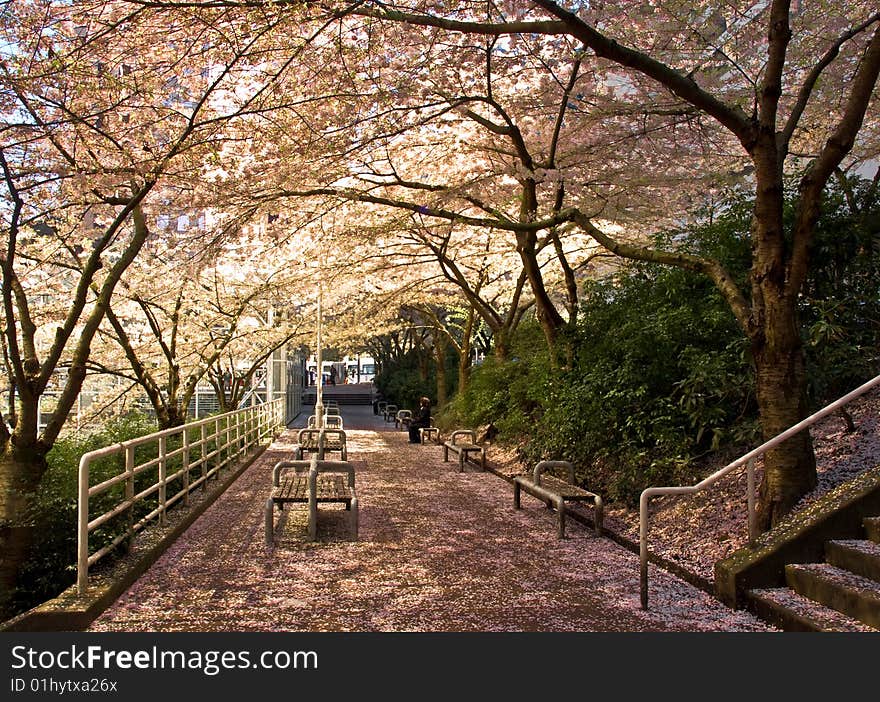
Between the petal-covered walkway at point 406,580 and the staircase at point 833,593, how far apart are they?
0.19m

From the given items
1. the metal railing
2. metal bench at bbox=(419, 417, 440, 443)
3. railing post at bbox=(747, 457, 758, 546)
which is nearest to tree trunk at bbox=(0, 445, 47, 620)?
the metal railing

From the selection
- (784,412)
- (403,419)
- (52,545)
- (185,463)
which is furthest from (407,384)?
(784,412)

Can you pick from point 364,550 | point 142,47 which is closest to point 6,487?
point 364,550

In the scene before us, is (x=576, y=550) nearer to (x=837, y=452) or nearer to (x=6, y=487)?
(x=837, y=452)

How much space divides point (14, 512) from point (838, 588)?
651 cm

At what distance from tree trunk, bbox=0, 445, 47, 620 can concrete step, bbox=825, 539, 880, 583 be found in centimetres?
642

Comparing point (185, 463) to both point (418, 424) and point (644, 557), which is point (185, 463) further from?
point (418, 424)

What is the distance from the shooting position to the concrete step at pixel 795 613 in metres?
4.60

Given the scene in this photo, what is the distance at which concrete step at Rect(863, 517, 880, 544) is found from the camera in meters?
5.41

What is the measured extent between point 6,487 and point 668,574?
5923 millimetres

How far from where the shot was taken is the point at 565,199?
44.3 feet

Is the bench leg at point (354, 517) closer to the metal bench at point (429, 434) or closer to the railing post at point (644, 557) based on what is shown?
the railing post at point (644, 557)

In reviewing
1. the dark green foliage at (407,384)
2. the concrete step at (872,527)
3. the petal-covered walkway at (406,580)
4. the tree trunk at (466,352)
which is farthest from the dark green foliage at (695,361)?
the dark green foliage at (407,384)

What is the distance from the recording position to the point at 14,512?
669 cm
